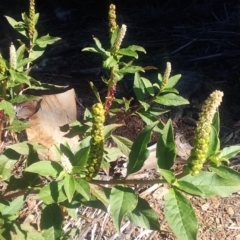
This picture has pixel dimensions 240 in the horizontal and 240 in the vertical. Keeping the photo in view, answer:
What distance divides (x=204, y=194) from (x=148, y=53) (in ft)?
7.88

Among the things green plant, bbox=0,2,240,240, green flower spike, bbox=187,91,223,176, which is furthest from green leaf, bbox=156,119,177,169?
green flower spike, bbox=187,91,223,176

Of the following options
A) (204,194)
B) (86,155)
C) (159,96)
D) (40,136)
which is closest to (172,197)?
(204,194)

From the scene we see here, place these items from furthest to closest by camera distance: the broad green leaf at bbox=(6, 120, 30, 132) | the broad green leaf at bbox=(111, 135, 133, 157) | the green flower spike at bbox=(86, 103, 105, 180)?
the broad green leaf at bbox=(111, 135, 133, 157)
the broad green leaf at bbox=(6, 120, 30, 132)
the green flower spike at bbox=(86, 103, 105, 180)

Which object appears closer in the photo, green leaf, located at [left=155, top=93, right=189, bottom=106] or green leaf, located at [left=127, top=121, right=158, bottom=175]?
green leaf, located at [left=127, top=121, right=158, bottom=175]

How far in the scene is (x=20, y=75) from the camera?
5.64ft

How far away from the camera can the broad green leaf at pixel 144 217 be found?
4.87 ft

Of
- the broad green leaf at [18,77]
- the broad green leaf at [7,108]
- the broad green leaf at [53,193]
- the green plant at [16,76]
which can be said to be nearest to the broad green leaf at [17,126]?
the green plant at [16,76]

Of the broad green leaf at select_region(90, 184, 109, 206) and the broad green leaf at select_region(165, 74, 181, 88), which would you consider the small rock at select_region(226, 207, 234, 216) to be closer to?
the broad green leaf at select_region(165, 74, 181, 88)

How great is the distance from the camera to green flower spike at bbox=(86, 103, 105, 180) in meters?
1.28

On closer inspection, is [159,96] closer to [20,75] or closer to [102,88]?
[20,75]

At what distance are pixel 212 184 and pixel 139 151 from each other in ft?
0.74

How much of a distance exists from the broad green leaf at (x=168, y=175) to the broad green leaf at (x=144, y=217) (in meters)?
0.17

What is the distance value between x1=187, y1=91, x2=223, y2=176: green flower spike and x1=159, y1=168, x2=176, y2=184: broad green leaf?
0.25ft

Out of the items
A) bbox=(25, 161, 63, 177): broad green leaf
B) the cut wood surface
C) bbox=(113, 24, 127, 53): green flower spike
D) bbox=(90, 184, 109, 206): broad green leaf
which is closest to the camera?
bbox=(25, 161, 63, 177): broad green leaf
